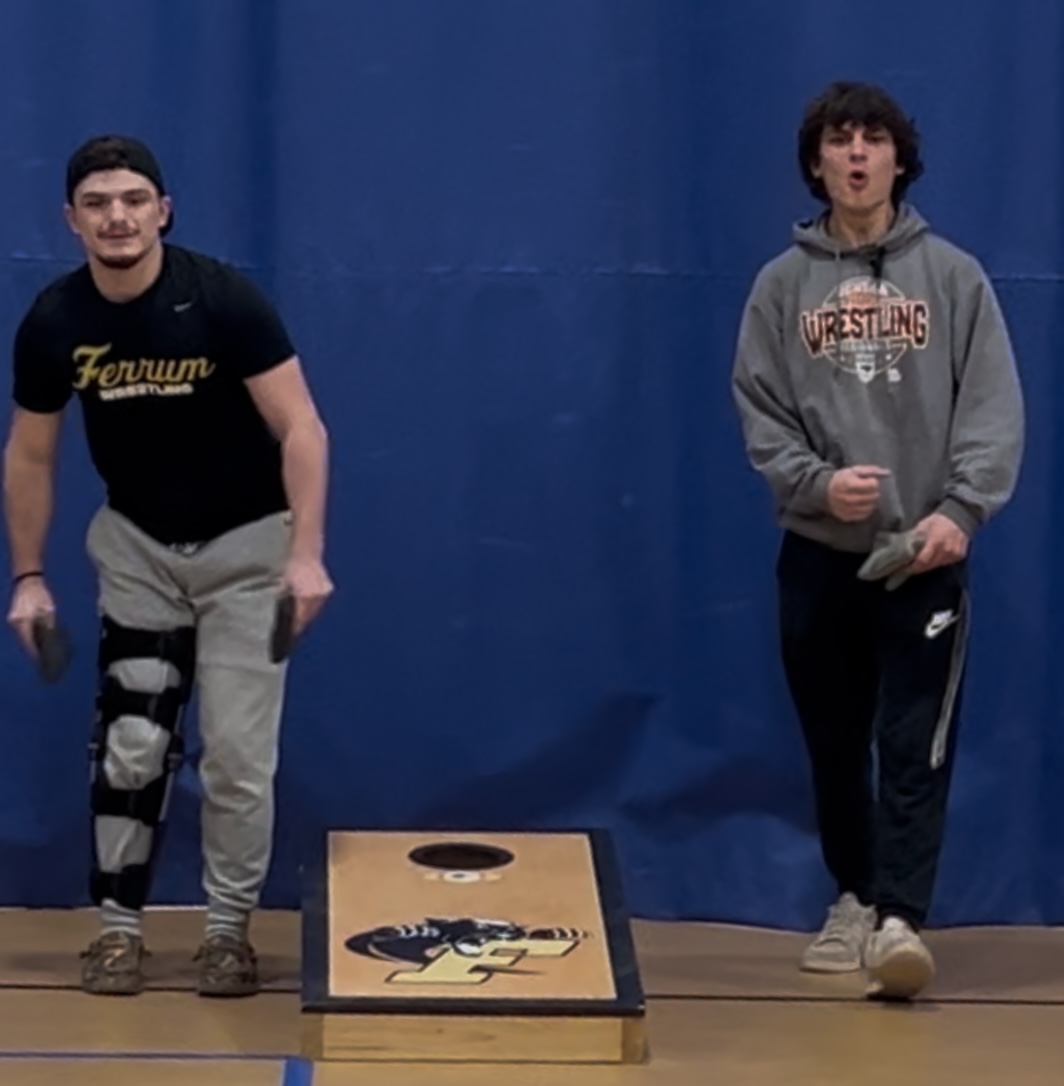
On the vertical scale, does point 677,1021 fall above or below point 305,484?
below

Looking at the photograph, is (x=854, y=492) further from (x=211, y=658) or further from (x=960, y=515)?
(x=211, y=658)

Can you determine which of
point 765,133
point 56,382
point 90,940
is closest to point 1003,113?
point 765,133

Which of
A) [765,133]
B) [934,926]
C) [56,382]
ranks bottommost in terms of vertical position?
[934,926]

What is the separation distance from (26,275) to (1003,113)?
150 cm

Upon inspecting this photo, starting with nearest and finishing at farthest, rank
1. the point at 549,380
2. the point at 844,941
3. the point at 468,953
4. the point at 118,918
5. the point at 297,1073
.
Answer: the point at 297,1073 < the point at 468,953 < the point at 118,918 < the point at 844,941 < the point at 549,380

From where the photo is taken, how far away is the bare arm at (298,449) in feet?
10.5

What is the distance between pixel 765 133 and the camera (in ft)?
12.0

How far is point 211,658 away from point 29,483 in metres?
0.35

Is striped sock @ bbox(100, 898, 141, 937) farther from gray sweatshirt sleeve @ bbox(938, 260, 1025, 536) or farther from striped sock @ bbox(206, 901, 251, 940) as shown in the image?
gray sweatshirt sleeve @ bbox(938, 260, 1025, 536)

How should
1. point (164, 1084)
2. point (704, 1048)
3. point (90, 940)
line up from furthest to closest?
point (90, 940)
point (704, 1048)
point (164, 1084)

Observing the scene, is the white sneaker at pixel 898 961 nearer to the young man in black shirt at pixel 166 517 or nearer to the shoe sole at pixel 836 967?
the shoe sole at pixel 836 967

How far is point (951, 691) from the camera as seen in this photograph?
10.9 ft

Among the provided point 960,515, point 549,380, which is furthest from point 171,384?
point 960,515

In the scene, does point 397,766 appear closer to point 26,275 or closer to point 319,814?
point 319,814
